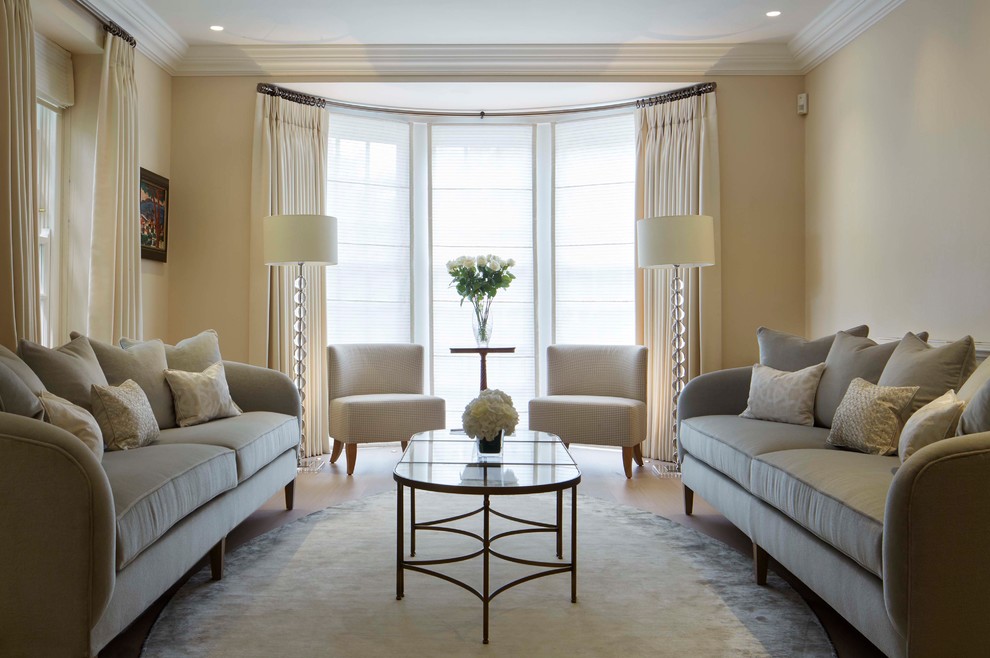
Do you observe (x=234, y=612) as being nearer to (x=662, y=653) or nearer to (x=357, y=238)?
(x=662, y=653)

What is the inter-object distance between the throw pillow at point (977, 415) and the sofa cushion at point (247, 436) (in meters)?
2.63

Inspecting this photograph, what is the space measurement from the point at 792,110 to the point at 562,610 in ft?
14.1

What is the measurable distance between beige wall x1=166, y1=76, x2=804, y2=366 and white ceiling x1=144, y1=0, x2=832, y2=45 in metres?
0.42

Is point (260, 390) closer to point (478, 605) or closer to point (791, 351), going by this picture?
point (478, 605)

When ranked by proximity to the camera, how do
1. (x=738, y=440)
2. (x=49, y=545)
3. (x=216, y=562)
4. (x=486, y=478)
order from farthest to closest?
(x=738, y=440) → (x=216, y=562) → (x=486, y=478) → (x=49, y=545)

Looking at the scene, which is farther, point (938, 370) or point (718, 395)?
point (718, 395)

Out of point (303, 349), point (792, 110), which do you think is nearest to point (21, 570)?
point (303, 349)

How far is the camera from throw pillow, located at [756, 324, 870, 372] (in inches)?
153

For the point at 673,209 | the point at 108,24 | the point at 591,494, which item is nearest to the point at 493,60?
the point at 673,209

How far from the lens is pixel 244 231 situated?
17.9ft

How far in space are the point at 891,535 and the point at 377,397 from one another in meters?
3.80

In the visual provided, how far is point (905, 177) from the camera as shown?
4102 millimetres

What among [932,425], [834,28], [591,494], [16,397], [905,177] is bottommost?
[591,494]

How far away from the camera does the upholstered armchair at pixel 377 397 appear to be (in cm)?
499
